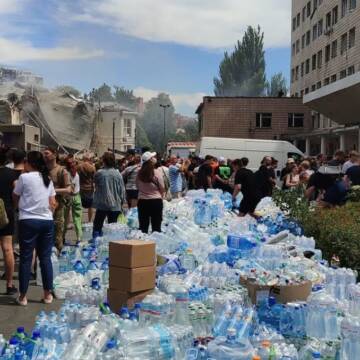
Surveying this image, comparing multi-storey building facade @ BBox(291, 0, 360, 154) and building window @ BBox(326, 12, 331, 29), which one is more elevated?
building window @ BBox(326, 12, 331, 29)

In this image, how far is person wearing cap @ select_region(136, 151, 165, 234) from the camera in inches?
366

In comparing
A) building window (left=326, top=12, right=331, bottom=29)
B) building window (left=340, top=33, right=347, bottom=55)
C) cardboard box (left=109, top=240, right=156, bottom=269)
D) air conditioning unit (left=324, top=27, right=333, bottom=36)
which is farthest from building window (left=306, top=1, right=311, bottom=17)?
cardboard box (left=109, top=240, right=156, bottom=269)

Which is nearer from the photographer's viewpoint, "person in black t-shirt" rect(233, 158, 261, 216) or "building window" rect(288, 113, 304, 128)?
"person in black t-shirt" rect(233, 158, 261, 216)

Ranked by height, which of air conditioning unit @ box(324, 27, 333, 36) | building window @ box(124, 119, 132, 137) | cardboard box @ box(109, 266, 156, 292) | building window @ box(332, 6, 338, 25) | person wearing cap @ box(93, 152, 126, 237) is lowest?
cardboard box @ box(109, 266, 156, 292)

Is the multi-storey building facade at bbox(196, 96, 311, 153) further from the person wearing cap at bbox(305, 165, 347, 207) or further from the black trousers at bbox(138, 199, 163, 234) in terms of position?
the black trousers at bbox(138, 199, 163, 234)

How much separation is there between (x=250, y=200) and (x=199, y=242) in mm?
3411

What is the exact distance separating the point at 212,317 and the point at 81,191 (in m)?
7.66

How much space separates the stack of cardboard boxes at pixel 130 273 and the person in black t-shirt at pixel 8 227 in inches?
84.8

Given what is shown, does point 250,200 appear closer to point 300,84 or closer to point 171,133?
point 300,84

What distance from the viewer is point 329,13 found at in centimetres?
5053

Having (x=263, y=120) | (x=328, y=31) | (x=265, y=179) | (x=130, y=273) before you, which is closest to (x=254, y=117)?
(x=263, y=120)

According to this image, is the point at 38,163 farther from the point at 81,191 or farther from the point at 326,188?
the point at 326,188

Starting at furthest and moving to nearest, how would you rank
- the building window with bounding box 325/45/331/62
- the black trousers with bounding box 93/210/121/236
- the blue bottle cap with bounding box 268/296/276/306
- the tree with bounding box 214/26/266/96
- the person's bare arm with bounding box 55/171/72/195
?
1. the tree with bounding box 214/26/266/96
2. the building window with bounding box 325/45/331/62
3. the black trousers with bounding box 93/210/121/236
4. the person's bare arm with bounding box 55/171/72/195
5. the blue bottle cap with bounding box 268/296/276/306

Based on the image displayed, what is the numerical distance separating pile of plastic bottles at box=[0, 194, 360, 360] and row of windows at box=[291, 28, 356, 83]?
40584mm
